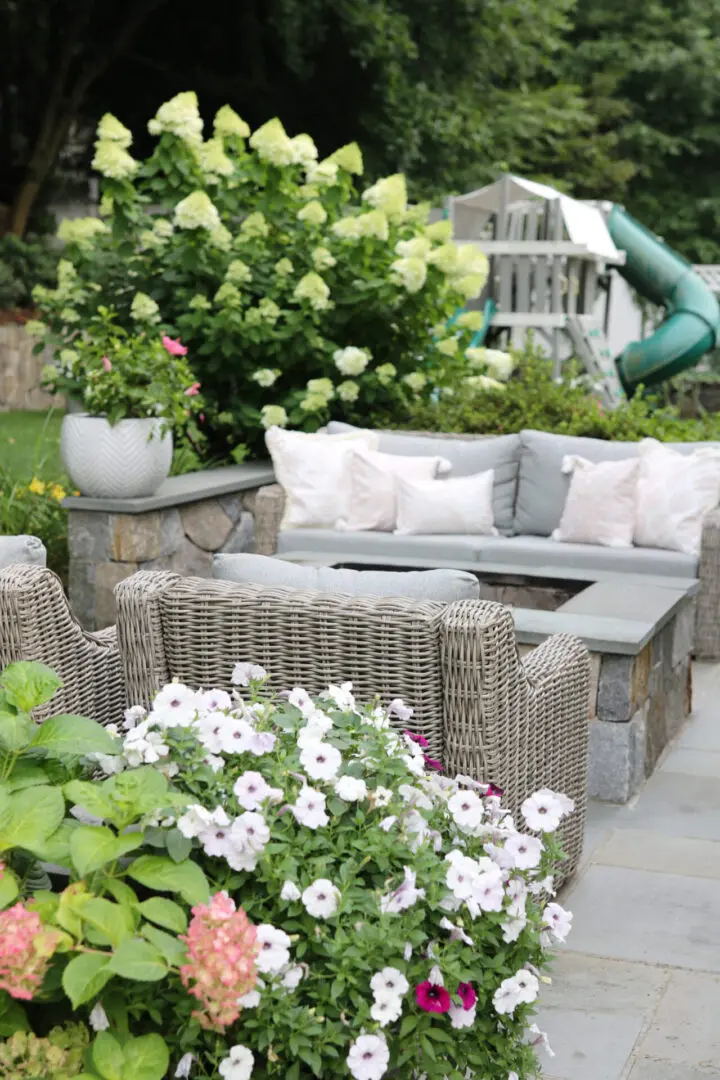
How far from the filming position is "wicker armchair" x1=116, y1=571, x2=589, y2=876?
2.47 meters

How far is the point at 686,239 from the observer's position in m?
23.8

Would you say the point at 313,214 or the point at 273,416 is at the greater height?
the point at 313,214

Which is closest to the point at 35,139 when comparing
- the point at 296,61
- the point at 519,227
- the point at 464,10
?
the point at 296,61

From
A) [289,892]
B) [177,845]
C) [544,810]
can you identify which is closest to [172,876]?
[177,845]

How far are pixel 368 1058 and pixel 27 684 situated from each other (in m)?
0.73

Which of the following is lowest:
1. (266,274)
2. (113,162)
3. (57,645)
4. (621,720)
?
(621,720)

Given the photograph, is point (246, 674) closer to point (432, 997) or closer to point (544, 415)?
point (432, 997)

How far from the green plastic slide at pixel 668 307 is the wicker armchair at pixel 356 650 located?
1254cm

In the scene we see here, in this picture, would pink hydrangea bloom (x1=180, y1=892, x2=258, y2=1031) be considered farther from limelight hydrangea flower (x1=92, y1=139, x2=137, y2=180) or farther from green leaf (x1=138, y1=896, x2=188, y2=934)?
limelight hydrangea flower (x1=92, y1=139, x2=137, y2=180)

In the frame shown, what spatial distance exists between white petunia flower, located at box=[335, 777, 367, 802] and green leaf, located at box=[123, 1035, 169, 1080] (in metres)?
0.41

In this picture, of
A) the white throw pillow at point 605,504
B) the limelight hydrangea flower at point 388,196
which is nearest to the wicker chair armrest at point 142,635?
the white throw pillow at point 605,504

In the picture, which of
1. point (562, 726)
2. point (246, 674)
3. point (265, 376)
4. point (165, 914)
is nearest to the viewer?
point (165, 914)

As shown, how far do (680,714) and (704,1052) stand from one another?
7.50ft

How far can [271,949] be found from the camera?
1.75 metres
